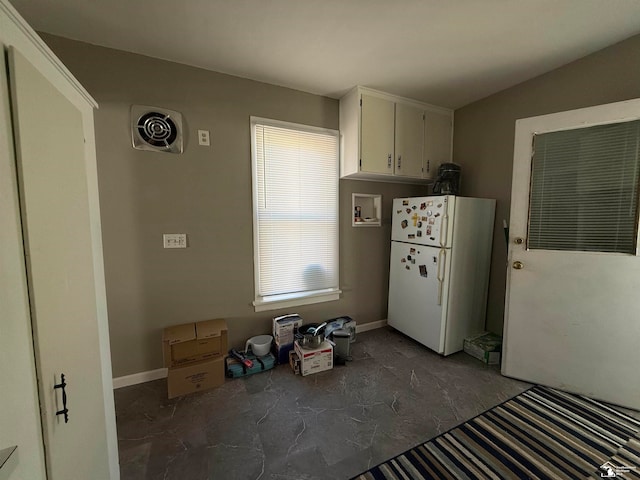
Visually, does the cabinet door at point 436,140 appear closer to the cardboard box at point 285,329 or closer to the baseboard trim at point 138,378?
the cardboard box at point 285,329

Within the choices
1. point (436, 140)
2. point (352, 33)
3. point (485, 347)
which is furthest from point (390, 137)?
point (485, 347)

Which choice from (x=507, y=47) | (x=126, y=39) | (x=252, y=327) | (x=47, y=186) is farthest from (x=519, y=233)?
(x=126, y=39)

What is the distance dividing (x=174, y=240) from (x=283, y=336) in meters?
1.27

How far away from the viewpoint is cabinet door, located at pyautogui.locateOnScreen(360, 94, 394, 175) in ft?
8.18

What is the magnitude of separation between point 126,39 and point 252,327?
243 cm

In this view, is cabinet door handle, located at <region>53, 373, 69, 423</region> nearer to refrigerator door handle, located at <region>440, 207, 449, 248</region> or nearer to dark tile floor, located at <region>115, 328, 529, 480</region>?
dark tile floor, located at <region>115, 328, 529, 480</region>

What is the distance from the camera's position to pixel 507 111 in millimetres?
2531

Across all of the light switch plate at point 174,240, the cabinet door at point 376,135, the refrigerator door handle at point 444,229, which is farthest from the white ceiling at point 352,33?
the light switch plate at point 174,240

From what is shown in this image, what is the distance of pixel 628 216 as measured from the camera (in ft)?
5.80

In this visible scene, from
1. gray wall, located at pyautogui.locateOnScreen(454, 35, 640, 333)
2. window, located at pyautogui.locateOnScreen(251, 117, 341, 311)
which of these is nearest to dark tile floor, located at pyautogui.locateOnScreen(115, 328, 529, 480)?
window, located at pyautogui.locateOnScreen(251, 117, 341, 311)

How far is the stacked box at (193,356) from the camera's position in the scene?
1953 millimetres

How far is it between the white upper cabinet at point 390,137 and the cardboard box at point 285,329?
1555mm

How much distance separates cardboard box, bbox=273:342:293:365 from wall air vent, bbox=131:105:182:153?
1.89 metres

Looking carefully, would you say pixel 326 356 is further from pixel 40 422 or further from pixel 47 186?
pixel 47 186
